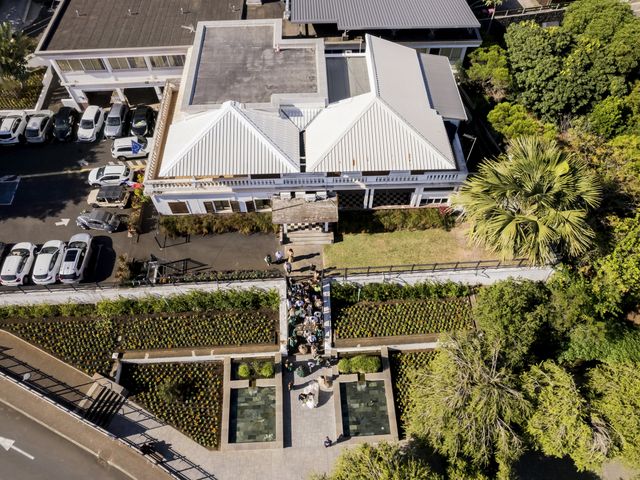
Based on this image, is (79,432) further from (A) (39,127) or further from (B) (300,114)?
(A) (39,127)

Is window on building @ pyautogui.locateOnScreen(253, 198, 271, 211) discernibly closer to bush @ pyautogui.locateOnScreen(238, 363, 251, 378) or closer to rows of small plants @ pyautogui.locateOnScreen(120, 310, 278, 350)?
rows of small plants @ pyautogui.locateOnScreen(120, 310, 278, 350)

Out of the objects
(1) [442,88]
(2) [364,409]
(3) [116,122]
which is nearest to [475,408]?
(2) [364,409]

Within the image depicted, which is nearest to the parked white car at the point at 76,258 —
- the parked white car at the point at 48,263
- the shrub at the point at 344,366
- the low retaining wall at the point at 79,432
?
the parked white car at the point at 48,263

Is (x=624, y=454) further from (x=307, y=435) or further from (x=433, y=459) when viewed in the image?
A: (x=307, y=435)

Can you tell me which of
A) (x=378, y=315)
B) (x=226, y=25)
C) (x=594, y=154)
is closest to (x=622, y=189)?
(x=594, y=154)

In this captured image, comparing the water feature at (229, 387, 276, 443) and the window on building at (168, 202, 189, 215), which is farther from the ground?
the window on building at (168, 202, 189, 215)

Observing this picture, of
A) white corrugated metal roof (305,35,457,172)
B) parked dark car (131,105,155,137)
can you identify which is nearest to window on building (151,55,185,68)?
parked dark car (131,105,155,137)
